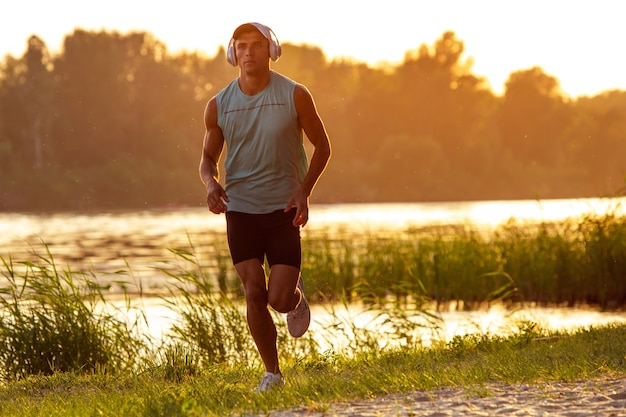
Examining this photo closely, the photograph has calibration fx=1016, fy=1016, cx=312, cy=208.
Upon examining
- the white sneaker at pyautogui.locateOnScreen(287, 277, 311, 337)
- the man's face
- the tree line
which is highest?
the tree line

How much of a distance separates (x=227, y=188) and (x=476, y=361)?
235cm

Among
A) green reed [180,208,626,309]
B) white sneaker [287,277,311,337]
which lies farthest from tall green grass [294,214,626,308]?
white sneaker [287,277,311,337]

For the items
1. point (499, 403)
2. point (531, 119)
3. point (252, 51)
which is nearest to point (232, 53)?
point (252, 51)

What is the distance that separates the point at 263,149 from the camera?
21.5ft

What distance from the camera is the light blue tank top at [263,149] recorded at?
Result: 258 inches

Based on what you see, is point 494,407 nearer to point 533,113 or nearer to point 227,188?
point 227,188

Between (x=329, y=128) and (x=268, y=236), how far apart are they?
225 feet

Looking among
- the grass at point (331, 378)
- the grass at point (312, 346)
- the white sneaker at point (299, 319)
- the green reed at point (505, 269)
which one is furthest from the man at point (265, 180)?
the green reed at point (505, 269)

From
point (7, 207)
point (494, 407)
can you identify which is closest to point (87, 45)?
point (7, 207)

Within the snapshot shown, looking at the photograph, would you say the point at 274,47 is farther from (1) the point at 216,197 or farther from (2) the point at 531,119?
(2) the point at 531,119

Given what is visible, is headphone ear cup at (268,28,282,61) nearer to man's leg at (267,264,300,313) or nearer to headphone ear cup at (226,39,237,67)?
headphone ear cup at (226,39,237,67)

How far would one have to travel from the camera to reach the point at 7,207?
200 feet

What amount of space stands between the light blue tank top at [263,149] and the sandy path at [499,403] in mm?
1500

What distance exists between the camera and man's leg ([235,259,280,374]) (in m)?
6.52
